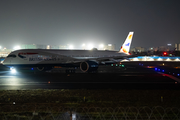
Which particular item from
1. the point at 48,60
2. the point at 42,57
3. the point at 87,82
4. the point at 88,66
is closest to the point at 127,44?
the point at 88,66

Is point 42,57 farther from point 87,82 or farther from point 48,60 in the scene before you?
point 87,82

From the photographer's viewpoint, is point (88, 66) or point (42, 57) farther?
point (42, 57)

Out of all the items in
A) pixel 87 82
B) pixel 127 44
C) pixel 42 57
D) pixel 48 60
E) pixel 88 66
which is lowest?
pixel 87 82

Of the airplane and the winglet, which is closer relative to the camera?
the airplane

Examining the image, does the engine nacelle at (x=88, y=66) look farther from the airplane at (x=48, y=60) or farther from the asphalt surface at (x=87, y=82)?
the asphalt surface at (x=87, y=82)

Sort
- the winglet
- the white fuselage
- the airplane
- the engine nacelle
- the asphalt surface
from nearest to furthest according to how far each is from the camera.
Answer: the asphalt surface
the white fuselage
the airplane
the engine nacelle
the winglet

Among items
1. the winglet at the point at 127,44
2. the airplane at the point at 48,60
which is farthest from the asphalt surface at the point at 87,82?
the winglet at the point at 127,44

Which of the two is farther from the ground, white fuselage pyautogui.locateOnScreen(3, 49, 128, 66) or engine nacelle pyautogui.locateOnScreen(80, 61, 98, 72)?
white fuselage pyautogui.locateOnScreen(3, 49, 128, 66)

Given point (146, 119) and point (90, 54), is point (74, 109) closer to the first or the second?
point (146, 119)

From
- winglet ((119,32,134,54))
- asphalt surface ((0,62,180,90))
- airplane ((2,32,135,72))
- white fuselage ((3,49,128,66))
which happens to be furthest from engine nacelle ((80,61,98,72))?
winglet ((119,32,134,54))

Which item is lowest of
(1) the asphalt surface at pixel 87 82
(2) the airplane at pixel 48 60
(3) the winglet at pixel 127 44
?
(1) the asphalt surface at pixel 87 82

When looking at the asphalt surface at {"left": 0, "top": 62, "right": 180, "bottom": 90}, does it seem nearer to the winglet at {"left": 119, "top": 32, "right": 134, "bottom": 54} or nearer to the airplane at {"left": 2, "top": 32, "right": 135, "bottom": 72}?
the airplane at {"left": 2, "top": 32, "right": 135, "bottom": 72}

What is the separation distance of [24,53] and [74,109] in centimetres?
2415

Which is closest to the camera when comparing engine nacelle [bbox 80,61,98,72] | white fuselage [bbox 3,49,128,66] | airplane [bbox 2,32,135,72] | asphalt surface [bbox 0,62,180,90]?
asphalt surface [bbox 0,62,180,90]
